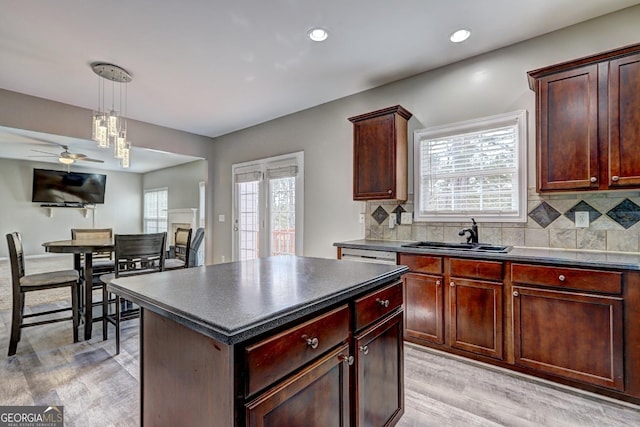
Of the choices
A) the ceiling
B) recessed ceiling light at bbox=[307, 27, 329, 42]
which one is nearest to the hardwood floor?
the ceiling

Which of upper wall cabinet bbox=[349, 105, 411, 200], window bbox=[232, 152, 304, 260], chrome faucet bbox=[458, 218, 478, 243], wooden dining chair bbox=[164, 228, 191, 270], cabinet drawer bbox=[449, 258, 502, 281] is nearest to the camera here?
cabinet drawer bbox=[449, 258, 502, 281]

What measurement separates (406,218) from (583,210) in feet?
4.73

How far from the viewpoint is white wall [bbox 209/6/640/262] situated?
2465mm

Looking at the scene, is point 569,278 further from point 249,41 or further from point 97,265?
point 97,265

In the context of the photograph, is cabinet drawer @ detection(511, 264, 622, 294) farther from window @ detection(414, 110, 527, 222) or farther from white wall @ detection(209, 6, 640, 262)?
white wall @ detection(209, 6, 640, 262)

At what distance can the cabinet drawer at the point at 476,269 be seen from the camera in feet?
7.50

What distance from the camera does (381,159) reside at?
3.11 meters

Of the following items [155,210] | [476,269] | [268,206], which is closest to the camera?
[476,269]

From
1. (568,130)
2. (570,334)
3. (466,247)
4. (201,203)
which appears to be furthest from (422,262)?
(201,203)

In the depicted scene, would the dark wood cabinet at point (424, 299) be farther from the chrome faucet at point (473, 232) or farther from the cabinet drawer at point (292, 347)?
the cabinet drawer at point (292, 347)

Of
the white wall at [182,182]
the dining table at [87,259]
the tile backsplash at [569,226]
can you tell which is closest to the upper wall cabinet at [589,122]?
the tile backsplash at [569,226]

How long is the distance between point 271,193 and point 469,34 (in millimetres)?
3162

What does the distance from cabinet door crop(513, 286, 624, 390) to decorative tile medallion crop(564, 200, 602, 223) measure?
2.37 feet

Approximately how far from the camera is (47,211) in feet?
26.8
